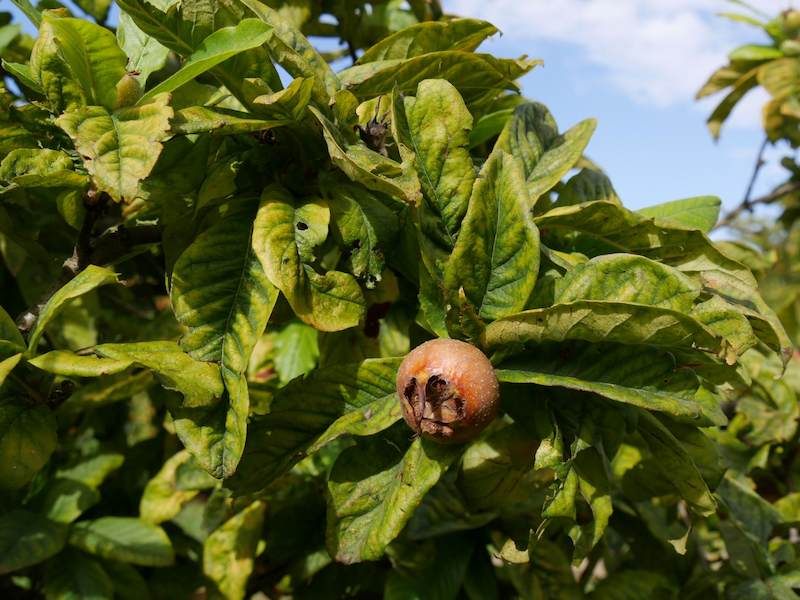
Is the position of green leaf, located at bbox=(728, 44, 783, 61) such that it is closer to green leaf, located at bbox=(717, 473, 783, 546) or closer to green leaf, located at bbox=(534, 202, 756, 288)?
green leaf, located at bbox=(717, 473, 783, 546)

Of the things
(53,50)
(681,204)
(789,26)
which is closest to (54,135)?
(53,50)

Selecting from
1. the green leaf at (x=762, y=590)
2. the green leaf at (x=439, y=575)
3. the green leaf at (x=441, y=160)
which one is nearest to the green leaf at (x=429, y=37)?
the green leaf at (x=441, y=160)

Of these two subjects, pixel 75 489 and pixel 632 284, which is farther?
pixel 75 489

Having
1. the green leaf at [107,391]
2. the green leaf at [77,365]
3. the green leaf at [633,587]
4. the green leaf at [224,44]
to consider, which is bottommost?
the green leaf at [633,587]

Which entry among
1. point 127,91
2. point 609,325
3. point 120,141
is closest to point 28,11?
point 127,91

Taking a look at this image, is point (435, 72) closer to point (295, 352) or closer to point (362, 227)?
point (362, 227)

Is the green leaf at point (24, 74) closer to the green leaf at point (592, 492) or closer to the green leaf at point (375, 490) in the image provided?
the green leaf at point (375, 490)
